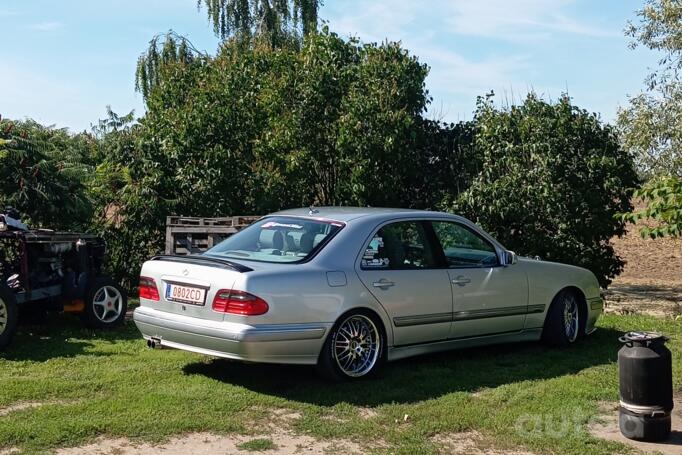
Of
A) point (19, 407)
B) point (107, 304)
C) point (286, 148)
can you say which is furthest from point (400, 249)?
point (286, 148)

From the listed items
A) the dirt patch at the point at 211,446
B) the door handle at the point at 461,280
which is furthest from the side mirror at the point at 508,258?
the dirt patch at the point at 211,446

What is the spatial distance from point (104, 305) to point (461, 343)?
14.2ft

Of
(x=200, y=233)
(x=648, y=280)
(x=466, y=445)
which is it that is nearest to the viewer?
(x=466, y=445)

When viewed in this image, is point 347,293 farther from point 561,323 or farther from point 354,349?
point 561,323

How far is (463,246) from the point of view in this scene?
8.50m

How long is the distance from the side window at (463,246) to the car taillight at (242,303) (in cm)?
220

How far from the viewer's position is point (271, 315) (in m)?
6.76

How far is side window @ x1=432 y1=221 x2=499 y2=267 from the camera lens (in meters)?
8.30

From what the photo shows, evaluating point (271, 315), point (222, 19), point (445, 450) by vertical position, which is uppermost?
point (222, 19)

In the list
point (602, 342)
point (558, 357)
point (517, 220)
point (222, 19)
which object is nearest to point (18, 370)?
point (558, 357)

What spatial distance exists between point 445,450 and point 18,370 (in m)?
4.14

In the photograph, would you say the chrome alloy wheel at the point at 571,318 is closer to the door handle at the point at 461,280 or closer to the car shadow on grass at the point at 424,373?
the car shadow on grass at the point at 424,373

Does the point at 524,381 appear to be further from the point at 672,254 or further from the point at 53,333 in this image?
the point at 672,254

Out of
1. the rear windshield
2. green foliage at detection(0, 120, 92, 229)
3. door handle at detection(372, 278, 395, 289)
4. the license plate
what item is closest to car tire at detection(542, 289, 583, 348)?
door handle at detection(372, 278, 395, 289)
